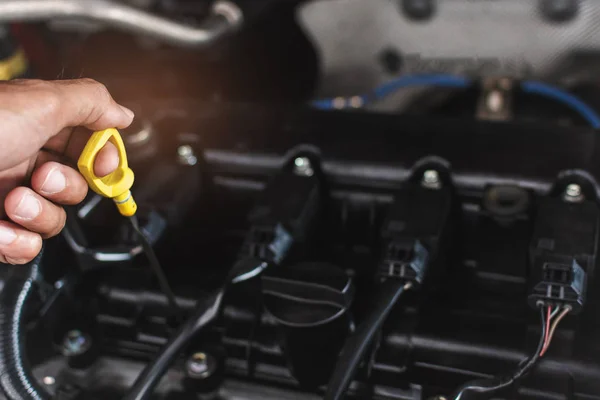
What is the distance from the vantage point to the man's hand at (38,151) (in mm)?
486

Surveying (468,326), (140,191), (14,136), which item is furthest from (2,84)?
(468,326)

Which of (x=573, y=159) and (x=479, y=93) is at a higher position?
(x=479, y=93)

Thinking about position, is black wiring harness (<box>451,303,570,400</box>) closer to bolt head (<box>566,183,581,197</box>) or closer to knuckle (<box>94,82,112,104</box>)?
bolt head (<box>566,183,581,197</box>)

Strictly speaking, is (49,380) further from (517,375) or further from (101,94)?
(517,375)

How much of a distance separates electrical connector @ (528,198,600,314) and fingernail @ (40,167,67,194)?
43cm

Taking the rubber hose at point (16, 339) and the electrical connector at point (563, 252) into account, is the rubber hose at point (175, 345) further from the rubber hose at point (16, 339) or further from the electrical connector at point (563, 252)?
the electrical connector at point (563, 252)

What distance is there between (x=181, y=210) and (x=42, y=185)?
29 cm

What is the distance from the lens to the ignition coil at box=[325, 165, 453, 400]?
592mm

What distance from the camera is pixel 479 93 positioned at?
113 centimetres

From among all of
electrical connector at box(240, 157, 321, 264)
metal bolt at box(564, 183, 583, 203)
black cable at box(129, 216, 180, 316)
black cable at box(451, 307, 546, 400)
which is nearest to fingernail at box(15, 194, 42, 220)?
black cable at box(129, 216, 180, 316)

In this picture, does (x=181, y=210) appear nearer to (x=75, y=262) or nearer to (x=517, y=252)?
(x=75, y=262)

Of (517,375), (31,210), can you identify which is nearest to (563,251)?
(517,375)

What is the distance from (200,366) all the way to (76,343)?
151 mm

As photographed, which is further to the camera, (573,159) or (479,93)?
(479,93)
